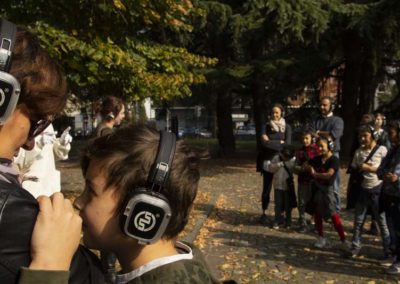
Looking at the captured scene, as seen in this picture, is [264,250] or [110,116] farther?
[264,250]

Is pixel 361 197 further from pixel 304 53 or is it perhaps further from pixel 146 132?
pixel 304 53

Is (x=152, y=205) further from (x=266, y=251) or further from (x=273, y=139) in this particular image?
(x=273, y=139)

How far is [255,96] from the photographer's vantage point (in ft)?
75.2

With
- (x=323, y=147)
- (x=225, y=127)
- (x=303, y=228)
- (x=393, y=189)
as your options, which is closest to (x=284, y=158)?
(x=303, y=228)

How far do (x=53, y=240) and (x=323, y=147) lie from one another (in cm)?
657

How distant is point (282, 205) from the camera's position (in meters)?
8.96

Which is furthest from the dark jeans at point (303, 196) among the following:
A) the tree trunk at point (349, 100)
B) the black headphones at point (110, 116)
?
the tree trunk at point (349, 100)

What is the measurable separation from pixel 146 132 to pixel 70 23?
7.01 m

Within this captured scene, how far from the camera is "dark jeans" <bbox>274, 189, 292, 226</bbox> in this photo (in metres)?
8.80

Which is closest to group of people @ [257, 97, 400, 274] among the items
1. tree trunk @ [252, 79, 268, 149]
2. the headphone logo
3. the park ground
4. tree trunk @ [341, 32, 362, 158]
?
the park ground

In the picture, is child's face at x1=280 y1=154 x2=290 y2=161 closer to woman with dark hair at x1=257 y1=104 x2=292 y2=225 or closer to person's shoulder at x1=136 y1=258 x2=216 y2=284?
woman with dark hair at x1=257 y1=104 x2=292 y2=225

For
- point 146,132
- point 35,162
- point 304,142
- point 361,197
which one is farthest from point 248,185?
point 146,132

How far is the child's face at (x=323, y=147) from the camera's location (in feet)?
24.7

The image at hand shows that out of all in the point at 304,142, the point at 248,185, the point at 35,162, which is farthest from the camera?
the point at 248,185
